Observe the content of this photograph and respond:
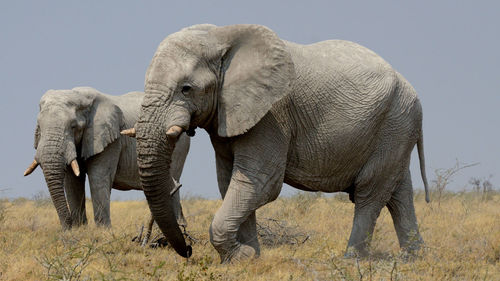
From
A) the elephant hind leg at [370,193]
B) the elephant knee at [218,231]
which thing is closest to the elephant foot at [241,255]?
the elephant knee at [218,231]

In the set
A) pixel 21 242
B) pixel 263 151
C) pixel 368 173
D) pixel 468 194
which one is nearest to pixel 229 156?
pixel 263 151

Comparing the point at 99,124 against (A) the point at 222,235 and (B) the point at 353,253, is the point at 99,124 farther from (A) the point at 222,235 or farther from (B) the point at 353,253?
(B) the point at 353,253

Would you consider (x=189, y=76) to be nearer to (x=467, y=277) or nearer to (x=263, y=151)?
(x=263, y=151)

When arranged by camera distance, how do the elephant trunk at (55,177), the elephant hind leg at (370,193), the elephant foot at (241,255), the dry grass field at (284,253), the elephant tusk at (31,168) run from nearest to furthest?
the dry grass field at (284,253), the elephant foot at (241,255), the elephant hind leg at (370,193), the elephant trunk at (55,177), the elephant tusk at (31,168)

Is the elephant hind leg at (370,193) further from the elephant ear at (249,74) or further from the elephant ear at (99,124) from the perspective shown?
the elephant ear at (99,124)

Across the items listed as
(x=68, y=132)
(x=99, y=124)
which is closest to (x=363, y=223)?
(x=68, y=132)

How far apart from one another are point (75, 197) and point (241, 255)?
5.09m

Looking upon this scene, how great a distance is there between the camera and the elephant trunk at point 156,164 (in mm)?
6242

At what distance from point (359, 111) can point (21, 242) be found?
450cm

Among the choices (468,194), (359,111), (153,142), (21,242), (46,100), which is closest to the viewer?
(153,142)

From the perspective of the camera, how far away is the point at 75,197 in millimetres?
11234

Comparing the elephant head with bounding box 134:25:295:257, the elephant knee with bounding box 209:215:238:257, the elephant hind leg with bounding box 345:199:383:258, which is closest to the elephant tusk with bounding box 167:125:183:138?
the elephant head with bounding box 134:25:295:257

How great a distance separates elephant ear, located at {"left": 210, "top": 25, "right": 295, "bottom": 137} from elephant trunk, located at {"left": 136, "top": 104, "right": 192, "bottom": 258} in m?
0.65

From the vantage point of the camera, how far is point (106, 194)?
11094 millimetres
